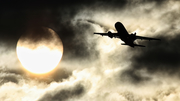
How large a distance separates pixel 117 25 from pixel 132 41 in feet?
38.4

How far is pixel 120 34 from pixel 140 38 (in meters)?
12.6

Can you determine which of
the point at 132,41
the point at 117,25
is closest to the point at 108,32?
the point at 117,25

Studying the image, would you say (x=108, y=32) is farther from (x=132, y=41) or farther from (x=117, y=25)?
(x=132, y=41)

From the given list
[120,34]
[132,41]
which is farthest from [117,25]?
[132,41]

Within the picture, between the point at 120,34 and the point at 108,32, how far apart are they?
6182mm

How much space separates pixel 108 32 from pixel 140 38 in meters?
18.4

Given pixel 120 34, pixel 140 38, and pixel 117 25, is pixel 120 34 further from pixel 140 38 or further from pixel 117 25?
pixel 140 38

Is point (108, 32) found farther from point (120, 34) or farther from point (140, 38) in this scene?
point (140, 38)

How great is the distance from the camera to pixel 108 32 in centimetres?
10350

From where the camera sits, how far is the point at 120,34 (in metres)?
104

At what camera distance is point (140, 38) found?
109 meters

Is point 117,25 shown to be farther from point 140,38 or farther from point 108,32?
point 140,38

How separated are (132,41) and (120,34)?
805 centimetres

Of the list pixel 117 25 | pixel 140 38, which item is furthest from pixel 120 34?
pixel 140 38
